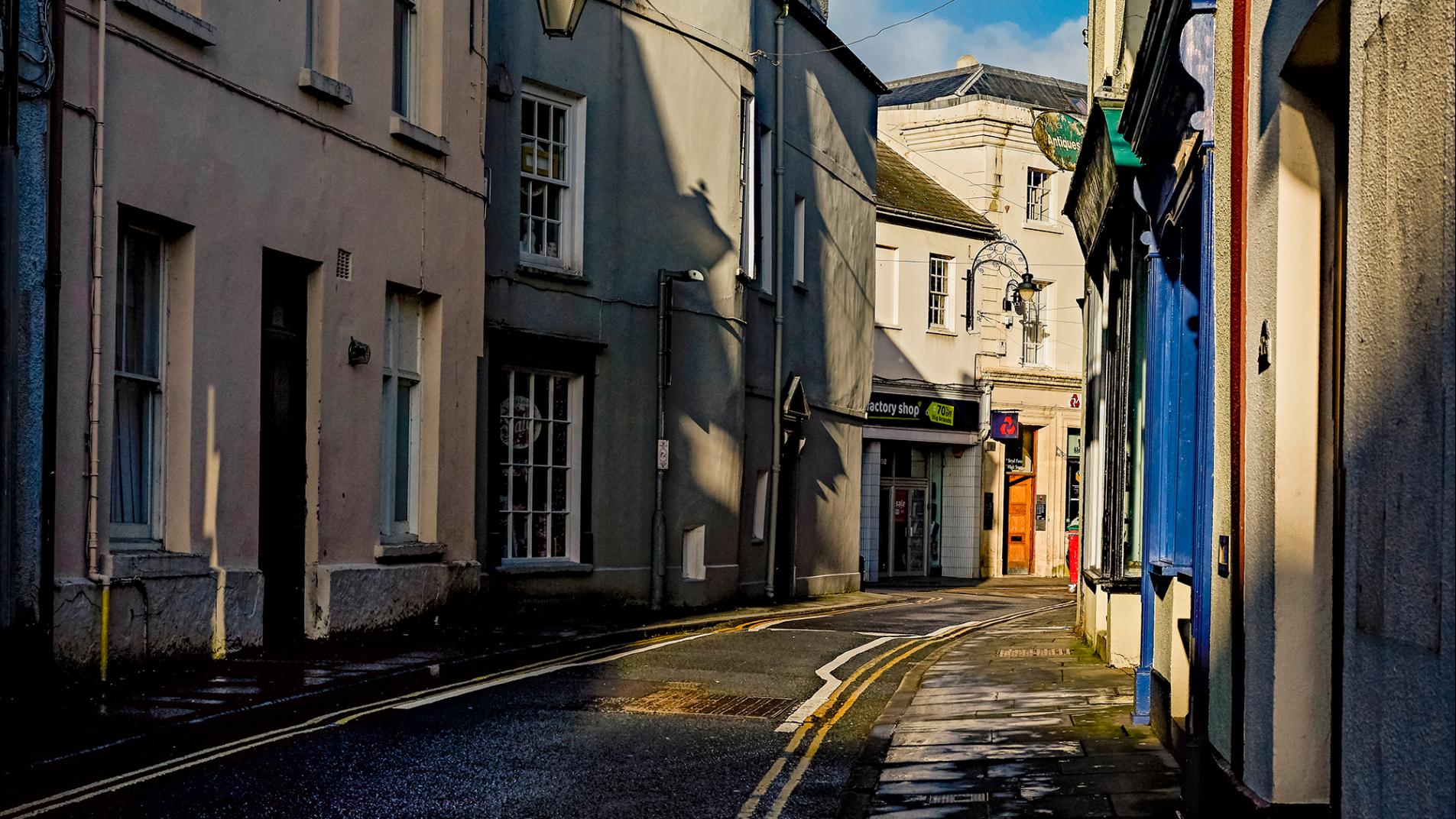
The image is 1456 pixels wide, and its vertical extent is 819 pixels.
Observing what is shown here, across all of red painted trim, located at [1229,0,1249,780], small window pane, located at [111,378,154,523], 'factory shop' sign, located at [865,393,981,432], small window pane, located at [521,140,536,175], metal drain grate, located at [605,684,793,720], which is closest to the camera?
red painted trim, located at [1229,0,1249,780]

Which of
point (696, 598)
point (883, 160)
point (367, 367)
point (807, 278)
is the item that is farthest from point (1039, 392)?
point (367, 367)

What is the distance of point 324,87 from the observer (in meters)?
13.4

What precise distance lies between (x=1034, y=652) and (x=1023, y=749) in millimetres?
6041

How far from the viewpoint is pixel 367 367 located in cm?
1446

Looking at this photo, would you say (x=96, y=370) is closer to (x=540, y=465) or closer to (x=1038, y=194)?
(x=540, y=465)

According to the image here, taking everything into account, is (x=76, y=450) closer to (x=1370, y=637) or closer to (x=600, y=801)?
(x=600, y=801)

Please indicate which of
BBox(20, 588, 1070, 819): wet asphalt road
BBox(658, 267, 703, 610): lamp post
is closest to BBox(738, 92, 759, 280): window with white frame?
BBox(658, 267, 703, 610): lamp post

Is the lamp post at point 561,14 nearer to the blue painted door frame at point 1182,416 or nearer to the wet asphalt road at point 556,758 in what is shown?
the wet asphalt road at point 556,758

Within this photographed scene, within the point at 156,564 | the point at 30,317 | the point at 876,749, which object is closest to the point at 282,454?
the point at 156,564

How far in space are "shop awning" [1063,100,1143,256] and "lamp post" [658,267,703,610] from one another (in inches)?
190

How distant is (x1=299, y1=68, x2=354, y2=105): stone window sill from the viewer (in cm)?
1319

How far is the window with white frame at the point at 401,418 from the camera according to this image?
49.8ft

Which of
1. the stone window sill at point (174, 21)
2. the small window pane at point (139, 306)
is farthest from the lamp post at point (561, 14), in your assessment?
the small window pane at point (139, 306)

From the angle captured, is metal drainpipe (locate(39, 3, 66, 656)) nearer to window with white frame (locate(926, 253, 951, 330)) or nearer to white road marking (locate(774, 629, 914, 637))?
white road marking (locate(774, 629, 914, 637))
